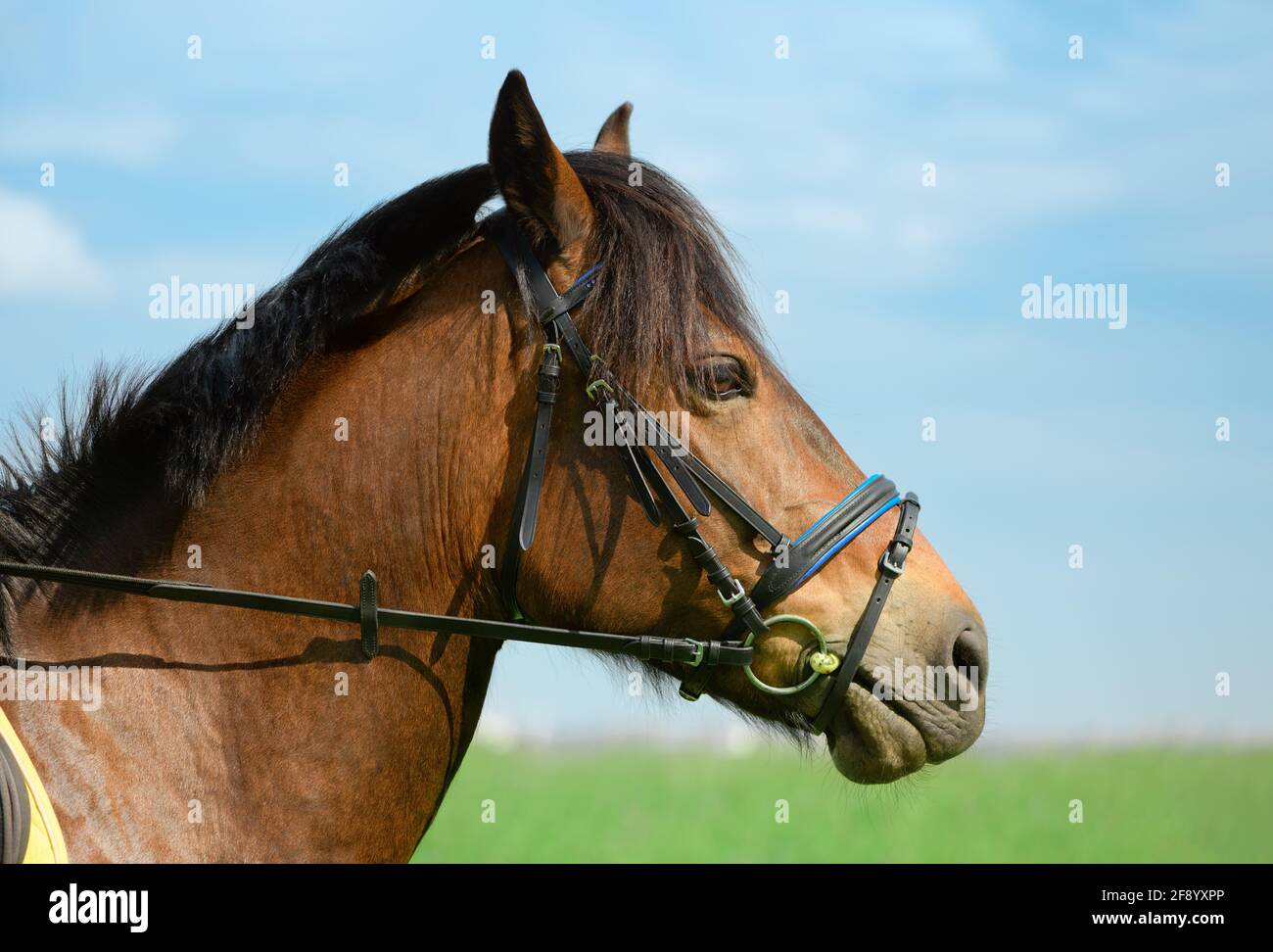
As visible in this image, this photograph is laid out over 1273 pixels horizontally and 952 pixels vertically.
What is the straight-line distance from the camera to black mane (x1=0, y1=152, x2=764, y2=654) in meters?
3.94

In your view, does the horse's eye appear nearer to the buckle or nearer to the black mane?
the black mane

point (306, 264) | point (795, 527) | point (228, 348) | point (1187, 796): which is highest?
point (306, 264)

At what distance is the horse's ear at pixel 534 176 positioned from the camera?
3.92 m

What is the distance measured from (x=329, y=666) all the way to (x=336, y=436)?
83 cm

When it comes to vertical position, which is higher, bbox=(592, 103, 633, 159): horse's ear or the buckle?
bbox=(592, 103, 633, 159): horse's ear

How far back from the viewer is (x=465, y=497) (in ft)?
12.8

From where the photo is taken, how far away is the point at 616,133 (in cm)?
538

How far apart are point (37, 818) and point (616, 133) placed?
384 centimetres

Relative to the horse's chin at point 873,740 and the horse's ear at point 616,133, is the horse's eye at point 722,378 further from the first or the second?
the horse's ear at point 616,133

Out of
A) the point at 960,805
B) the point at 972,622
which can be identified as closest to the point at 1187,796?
the point at 960,805

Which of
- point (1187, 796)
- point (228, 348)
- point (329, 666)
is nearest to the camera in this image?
point (329, 666)

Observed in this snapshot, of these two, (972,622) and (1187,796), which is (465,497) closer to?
(972,622)

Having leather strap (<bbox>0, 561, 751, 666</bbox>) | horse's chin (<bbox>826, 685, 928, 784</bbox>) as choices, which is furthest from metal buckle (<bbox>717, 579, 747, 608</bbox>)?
horse's chin (<bbox>826, 685, 928, 784</bbox>)

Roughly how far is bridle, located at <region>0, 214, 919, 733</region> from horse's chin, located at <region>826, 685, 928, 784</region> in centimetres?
7
